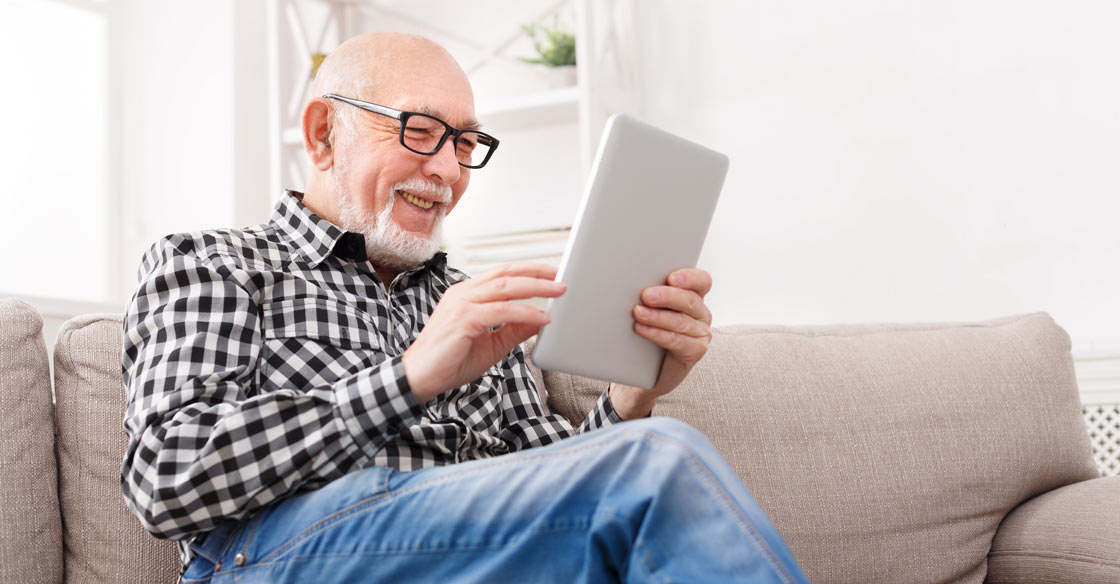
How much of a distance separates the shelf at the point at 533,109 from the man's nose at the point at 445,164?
860 millimetres

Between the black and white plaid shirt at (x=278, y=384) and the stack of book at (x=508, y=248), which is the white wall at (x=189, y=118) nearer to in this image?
the stack of book at (x=508, y=248)

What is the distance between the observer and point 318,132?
1411mm

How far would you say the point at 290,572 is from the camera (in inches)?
35.6

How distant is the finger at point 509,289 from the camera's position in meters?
0.94

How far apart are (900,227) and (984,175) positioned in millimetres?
211

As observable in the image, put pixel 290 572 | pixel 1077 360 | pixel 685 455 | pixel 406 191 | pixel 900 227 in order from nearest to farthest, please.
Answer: pixel 685 455 → pixel 290 572 → pixel 406 191 → pixel 1077 360 → pixel 900 227

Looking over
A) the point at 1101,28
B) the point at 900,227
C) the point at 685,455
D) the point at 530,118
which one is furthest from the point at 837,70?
the point at 685,455

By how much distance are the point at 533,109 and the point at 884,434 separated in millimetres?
1151

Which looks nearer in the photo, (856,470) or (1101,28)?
(856,470)

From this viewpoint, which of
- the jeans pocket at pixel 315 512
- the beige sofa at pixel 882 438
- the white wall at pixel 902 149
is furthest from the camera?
the white wall at pixel 902 149

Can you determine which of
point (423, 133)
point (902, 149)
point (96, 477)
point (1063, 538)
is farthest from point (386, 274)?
point (902, 149)

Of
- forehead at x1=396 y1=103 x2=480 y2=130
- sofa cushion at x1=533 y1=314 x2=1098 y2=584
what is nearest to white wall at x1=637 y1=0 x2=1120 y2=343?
sofa cushion at x1=533 y1=314 x2=1098 y2=584

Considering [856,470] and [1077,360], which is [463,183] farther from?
[1077,360]

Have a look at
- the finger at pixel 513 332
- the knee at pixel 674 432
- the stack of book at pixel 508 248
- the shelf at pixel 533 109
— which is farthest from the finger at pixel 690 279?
the shelf at pixel 533 109
